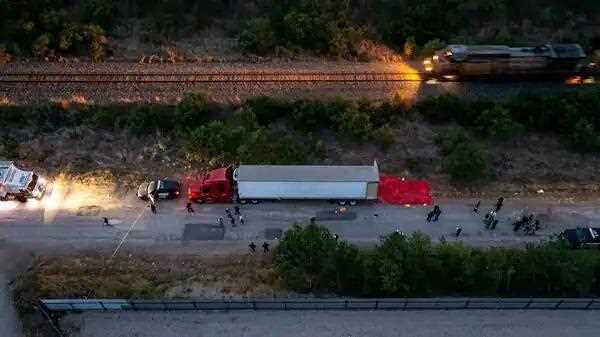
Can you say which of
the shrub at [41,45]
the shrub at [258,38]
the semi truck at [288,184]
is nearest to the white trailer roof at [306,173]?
the semi truck at [288,184]

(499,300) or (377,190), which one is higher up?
(377,190)

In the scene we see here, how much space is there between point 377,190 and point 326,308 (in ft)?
28.0

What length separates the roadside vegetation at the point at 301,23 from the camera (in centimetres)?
4369

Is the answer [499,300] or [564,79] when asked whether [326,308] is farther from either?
[564,79]

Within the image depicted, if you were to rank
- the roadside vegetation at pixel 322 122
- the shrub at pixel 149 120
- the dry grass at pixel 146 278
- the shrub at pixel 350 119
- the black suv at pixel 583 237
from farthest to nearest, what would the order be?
1. the shrub at pixel 149 120
2. the shrub at pixel 350 119
3. the roadside vegetation at pixel 322 122
4. the black suv at pixel 583 237
5. the dry grass at pixel 146 278

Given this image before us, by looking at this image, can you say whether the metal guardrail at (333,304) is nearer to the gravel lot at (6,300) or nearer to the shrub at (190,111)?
the gravel lot at (6,300)

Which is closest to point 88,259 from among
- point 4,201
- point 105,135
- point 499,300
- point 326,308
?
point 4,201

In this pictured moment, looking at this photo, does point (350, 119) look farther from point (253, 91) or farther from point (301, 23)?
point (301, 23)

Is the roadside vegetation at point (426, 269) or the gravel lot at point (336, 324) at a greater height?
the roadside vegetation at point (426, 269)

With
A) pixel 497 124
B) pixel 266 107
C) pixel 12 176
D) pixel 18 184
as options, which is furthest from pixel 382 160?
pixel 12 176

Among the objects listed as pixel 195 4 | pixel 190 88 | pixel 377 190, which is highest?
pixel 195 4

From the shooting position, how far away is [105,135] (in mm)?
39062

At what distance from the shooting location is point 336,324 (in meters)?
29.1

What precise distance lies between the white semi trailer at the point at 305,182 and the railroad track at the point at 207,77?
31.3 ft
